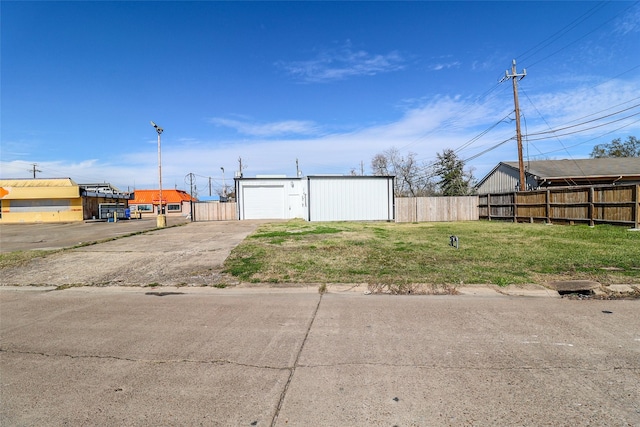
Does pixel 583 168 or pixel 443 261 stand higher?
pixel 583 168

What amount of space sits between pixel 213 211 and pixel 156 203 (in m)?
31.2

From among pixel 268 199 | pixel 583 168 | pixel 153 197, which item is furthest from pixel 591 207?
pixel 153 197

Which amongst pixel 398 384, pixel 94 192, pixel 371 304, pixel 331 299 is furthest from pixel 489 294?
pixel 94 192

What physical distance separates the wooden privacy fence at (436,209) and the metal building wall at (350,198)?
3.49 ft

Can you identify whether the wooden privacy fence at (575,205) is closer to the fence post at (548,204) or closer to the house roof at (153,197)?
the fence post at (548,204)

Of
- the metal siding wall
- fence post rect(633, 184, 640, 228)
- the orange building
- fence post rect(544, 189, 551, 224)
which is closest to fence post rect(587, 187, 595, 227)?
fence post rect(633, 184, 640, 228)

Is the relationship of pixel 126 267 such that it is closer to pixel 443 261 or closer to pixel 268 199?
pixel 443 261

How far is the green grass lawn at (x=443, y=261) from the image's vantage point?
6785mm

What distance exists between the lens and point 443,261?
27.4 ft

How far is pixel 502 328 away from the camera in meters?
4.23

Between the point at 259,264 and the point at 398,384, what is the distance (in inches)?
234

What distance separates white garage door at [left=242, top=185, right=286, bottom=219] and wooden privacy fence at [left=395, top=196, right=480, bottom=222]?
1115 centimetres

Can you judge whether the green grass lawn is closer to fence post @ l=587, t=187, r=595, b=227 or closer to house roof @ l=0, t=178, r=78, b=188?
fence post @ l=587, t=187, r=595, b=227

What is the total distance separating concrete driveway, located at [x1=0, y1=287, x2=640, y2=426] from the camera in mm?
2566
